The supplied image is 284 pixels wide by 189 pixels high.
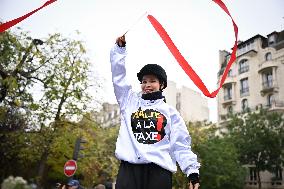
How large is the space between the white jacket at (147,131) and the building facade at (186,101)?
148 feet

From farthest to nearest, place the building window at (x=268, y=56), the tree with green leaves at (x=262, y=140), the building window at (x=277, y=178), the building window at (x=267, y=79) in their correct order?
1. the building window at (x=268, y=56)
2. the building window at (x=267, y=79)
3. the building window at (x=277, y=178)
4. the tree with green leaves at (x=262, y=140)

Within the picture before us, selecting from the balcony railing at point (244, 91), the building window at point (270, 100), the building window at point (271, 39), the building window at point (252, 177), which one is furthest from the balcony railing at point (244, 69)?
the building window at point (252, 177)

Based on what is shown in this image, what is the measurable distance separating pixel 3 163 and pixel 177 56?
880 inches

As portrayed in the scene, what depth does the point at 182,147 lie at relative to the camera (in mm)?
3043

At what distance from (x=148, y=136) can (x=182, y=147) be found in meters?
0.34

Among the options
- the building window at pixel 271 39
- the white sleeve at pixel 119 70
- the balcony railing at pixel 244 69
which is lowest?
the white sleeve at pixel 119 70

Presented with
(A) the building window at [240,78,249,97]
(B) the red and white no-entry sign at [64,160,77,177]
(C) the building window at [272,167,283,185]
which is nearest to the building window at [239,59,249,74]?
(A) the building window at [240,78,249,97]

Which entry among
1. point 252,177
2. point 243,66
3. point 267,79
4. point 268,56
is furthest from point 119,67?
point 243,66

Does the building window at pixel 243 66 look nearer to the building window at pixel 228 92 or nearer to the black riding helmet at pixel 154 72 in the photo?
the building window at pixel 228 92

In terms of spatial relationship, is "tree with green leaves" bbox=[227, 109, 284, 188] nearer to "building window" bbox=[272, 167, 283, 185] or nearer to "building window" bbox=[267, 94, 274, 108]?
"building window" bbox=[272, 167, 283, 185]

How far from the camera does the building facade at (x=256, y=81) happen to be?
104 feet

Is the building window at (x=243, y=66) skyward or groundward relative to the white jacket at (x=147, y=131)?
skyward

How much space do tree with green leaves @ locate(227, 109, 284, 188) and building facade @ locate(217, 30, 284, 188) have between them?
11.2 feet

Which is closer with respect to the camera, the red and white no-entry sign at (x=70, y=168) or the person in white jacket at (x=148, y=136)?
the person in white jacket at (x=148, y=136)
